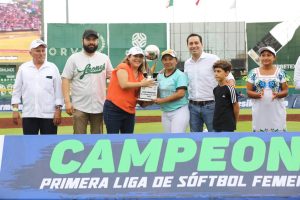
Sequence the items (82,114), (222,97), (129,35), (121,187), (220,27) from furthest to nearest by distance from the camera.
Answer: (220,27), (129,35), (82,114), (222,97), (121,187)

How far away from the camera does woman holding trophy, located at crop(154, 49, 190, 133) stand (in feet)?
20.1

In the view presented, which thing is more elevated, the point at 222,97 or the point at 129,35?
the point at 129,35

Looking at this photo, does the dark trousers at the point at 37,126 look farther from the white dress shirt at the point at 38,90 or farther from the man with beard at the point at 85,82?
the man with beard at the point at 85,82

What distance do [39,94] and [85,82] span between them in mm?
589

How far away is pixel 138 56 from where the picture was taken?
6008 millimetres

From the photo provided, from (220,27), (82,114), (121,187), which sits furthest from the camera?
(220,27)

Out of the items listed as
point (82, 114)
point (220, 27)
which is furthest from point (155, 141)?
point (220, 27)

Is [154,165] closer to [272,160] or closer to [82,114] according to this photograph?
[272,160]

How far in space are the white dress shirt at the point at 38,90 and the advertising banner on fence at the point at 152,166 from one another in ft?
4.77

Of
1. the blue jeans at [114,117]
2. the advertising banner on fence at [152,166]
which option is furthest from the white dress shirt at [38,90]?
the advertising banner on fence at [152,166]

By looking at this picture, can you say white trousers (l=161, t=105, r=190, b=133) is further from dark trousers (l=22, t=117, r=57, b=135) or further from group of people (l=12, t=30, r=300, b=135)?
dark trousers (l=22, t=117, r=57, b=135)

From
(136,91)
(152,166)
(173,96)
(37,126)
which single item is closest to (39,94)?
(37,126)

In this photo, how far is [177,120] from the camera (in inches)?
243

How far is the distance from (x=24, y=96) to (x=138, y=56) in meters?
1.56
